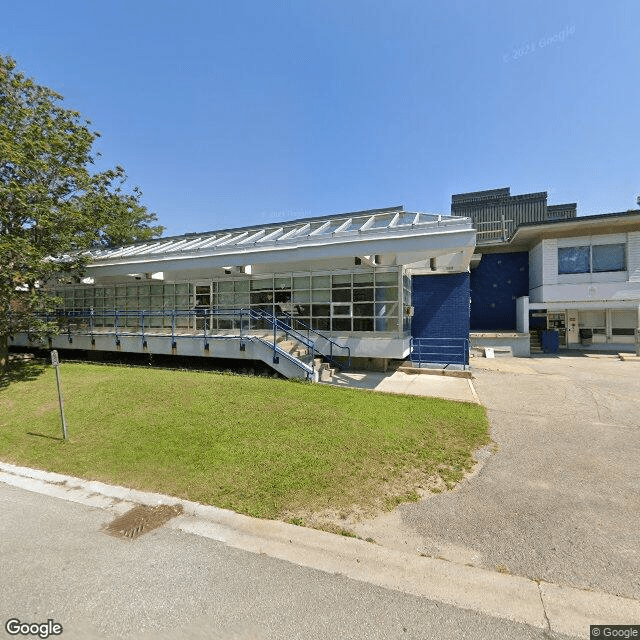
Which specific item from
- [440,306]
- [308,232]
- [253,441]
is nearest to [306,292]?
[308,232]

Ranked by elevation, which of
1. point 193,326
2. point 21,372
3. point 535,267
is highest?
point 535,267

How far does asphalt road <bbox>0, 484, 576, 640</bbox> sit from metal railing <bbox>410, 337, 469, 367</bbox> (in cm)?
1144

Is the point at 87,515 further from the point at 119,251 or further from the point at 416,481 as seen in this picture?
the point at 119,251

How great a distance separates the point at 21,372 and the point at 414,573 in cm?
1537

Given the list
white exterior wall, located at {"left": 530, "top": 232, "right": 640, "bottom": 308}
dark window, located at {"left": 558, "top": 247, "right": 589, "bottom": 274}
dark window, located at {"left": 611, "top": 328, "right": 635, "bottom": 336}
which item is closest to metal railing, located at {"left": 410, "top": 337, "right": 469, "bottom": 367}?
white exterior wall, located at {"left": 530, "top": 232, "right": 640, "bottom": 308}

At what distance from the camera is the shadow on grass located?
1158 centimetres

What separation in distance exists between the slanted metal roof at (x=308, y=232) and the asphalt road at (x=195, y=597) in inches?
374

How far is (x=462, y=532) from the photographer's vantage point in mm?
3834

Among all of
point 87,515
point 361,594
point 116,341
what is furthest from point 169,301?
point 361,594

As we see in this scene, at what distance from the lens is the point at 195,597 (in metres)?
2.98

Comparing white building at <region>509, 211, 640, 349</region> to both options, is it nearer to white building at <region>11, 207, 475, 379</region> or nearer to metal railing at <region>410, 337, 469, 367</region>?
metal railing at <region>410, 337, 469, 367</region>

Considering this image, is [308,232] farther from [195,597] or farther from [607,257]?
[607,257]

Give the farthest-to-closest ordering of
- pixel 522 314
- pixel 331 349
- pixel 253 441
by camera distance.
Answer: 1. pixel 522 314
2. pixel 331 349
3. pixel 253 441

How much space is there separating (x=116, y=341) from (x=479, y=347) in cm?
1872
